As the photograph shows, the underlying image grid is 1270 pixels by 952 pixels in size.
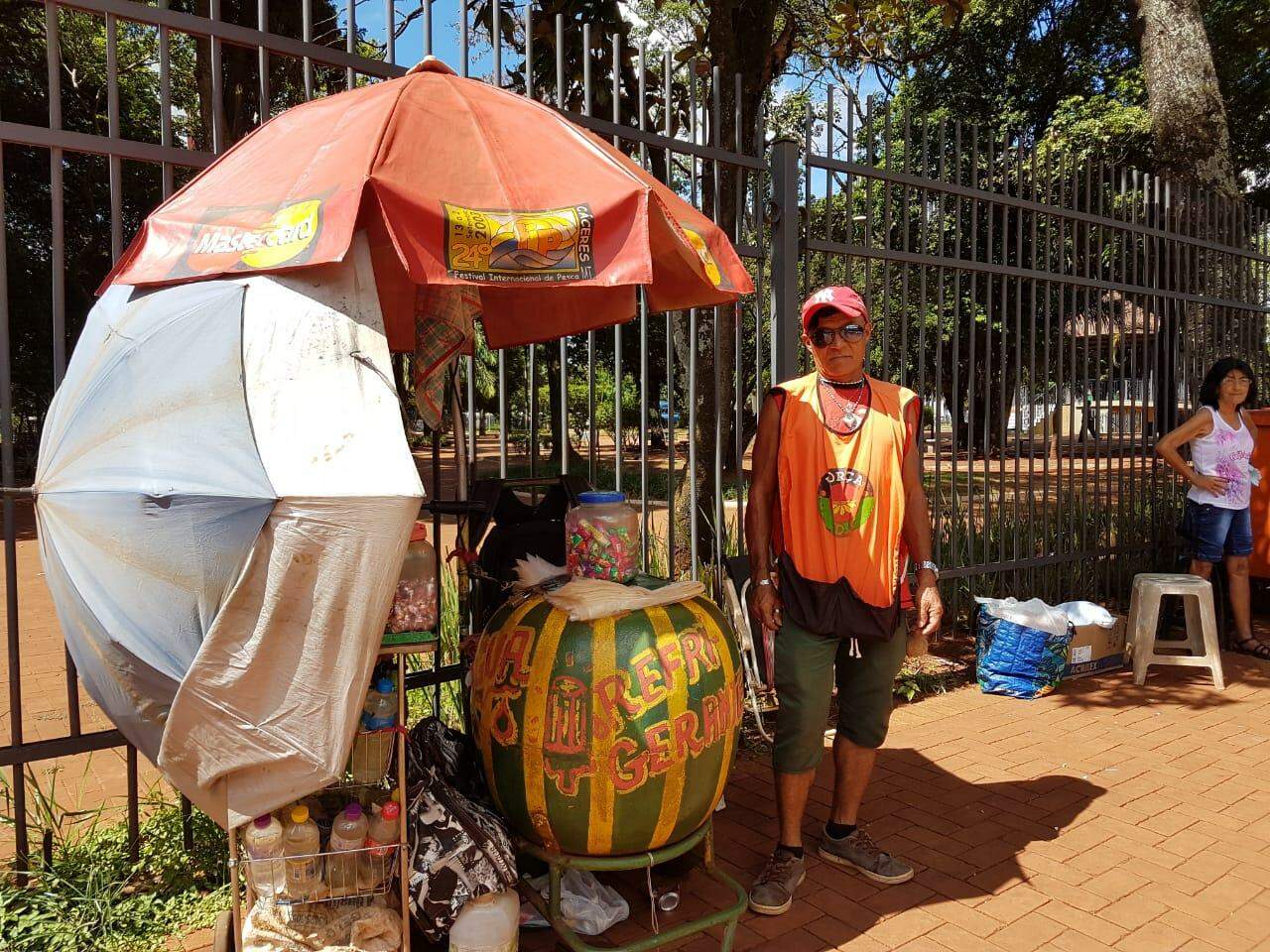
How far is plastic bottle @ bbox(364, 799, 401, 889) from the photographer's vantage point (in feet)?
8.63

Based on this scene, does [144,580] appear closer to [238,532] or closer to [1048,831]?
[238,532]

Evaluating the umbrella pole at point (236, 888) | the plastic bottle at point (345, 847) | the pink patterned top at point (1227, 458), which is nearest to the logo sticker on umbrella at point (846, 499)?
the plastic bottle at point (345, 847)

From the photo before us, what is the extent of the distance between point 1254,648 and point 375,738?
613cm

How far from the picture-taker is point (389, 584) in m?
2.21

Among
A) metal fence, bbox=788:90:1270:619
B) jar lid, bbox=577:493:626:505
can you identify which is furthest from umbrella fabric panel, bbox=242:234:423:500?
metal fence, bbox=788:90:1270:619

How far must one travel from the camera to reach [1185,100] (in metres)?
8.33

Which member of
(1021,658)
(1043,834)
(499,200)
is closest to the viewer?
(499,200)

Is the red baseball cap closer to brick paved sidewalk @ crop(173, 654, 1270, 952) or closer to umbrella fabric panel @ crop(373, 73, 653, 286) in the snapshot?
umbrella fabric panel @ crop(373, 73, 653, 286)

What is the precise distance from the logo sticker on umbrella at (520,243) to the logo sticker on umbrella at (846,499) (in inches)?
50.9

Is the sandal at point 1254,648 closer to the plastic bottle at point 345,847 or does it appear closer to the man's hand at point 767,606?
the man's hand at point 767,606

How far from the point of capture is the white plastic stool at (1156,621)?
570 centimetres

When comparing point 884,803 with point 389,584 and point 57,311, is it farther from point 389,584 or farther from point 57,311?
point 57,311

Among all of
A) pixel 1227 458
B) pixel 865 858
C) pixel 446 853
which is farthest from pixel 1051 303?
pixel 446 853

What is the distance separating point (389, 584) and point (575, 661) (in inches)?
29.1
